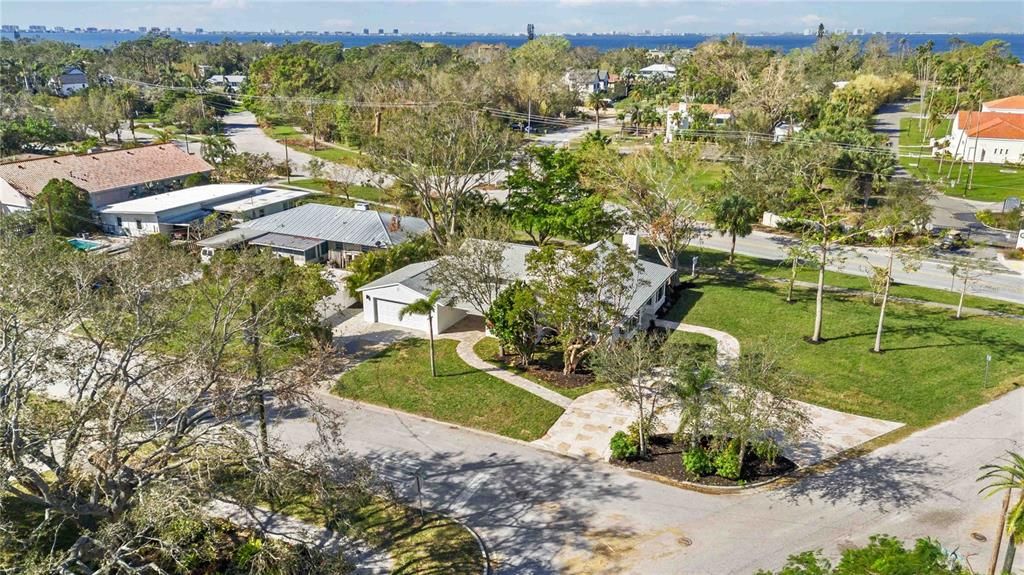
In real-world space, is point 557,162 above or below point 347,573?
above

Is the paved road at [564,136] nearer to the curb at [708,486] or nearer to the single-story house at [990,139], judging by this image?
the single-story house at [990,139]

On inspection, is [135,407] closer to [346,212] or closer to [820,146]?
[346,212]

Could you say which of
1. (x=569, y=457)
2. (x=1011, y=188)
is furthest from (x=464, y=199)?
(x=1011, y=188)

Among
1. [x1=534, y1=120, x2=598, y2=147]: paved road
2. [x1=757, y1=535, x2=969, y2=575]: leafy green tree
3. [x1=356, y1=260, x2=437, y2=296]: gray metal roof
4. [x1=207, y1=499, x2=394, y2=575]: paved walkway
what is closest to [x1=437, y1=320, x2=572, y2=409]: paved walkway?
[x1=356, y1=260, x2=437, y2=296]: gray metal roof

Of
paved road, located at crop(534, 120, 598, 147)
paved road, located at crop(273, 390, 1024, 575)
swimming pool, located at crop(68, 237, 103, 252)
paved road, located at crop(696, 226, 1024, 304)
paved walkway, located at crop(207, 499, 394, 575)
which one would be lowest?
paved walkway, located at crop(207, 499, 394, 575)

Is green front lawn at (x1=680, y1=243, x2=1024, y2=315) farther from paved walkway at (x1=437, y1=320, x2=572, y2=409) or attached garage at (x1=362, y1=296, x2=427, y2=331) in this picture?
attached garage at (x1=362, y1=296, x2=427, y2=331)

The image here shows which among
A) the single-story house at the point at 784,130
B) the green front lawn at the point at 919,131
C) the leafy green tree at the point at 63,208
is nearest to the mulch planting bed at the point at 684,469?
the leafy green tree at the point at 63,208
